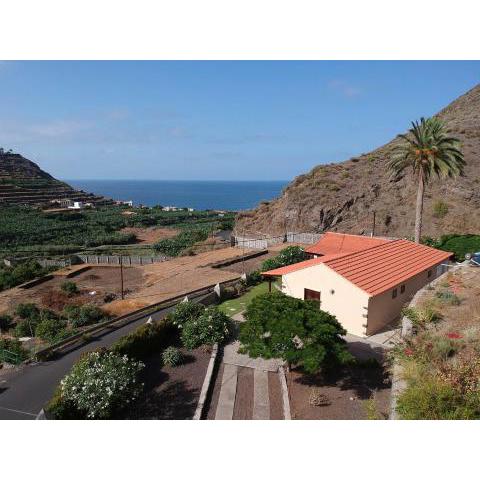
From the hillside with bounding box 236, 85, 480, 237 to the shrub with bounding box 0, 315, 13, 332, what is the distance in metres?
36.0

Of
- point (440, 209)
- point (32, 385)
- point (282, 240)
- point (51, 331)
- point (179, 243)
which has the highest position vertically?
point (440, 209)

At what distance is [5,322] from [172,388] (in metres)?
20.7

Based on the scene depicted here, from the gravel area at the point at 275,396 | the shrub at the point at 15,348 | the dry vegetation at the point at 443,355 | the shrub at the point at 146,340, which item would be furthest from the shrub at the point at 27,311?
the dry vegetation at the point at 443,355

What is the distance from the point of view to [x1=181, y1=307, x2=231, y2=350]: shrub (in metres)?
18.9

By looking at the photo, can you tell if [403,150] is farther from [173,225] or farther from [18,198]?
[18,198]

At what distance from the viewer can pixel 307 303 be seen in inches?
642

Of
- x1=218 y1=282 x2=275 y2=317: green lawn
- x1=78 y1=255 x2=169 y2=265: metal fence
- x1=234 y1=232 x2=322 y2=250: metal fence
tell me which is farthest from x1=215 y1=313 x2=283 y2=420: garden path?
x1=78 y1=255 x2=169 y2=265: metal fence

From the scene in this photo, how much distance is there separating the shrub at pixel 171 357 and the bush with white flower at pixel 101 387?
2.81 meters

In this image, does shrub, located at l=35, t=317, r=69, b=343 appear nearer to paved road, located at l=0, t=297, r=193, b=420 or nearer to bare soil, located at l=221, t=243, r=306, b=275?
paved road, located at l=0, t=297, r=193, b=420

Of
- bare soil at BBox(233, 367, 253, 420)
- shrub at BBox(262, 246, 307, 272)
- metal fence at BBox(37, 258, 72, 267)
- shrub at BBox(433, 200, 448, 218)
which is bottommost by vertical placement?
metal fence at BBox(37, 258, 72, 267)

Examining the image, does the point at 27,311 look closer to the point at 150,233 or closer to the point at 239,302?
the point at 239,302

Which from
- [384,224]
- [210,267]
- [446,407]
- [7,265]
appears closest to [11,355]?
[446,407]

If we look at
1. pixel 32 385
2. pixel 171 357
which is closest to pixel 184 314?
pixel 171 357

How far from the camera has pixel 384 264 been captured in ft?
74.8
